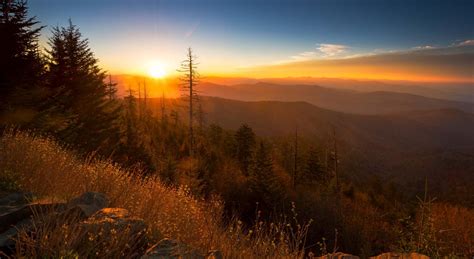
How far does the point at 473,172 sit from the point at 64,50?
159 meters

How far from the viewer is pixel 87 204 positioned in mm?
4285

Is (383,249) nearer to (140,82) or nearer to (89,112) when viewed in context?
(89,112)

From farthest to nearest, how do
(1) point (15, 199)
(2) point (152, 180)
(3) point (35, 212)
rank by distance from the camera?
(2) point (152, 180) < (1) point (15, 199) < (3) point (35, 212)

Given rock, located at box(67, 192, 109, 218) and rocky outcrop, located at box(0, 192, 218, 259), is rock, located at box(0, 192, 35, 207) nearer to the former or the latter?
rocky outcrop, located at box(0, 192, 218, 259)

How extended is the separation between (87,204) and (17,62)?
13911mm

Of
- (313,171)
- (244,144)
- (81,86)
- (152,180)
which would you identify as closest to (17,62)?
(81,86)

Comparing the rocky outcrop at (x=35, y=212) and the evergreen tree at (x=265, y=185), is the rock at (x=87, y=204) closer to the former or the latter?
the rocky outcrop at (x=35, y=212)

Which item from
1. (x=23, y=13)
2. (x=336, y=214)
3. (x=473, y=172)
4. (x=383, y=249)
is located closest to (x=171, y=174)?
(x=23, y=13)

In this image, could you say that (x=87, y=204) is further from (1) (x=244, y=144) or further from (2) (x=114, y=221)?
(1) (x=244, y=144)

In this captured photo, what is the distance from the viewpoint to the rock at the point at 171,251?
3.15 metres

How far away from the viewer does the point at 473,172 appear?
13088 centimetres

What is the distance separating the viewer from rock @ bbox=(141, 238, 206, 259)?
3.15 meters

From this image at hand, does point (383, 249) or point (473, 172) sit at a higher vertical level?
point (383, 249)

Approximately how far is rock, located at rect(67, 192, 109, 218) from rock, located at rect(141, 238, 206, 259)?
116 cm
